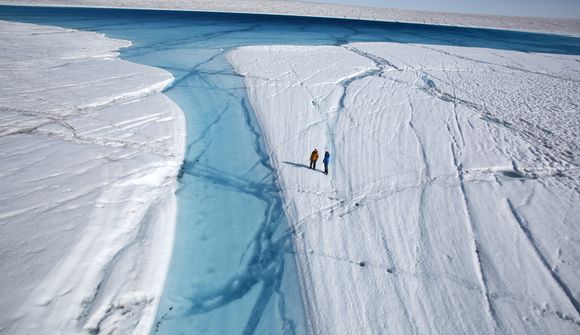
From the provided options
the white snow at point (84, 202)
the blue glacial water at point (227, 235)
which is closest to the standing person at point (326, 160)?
the blue glacial water at point (227, 235)

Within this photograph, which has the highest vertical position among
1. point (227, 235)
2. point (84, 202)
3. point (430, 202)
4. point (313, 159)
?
point (313, 159)

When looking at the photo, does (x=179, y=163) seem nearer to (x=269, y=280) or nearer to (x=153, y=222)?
(x=153, y=222)

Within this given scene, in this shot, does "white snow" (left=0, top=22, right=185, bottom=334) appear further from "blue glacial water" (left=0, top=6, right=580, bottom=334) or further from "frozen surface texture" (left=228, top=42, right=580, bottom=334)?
"frozen surface texture" (left=228, top=42, right=580, bottom=334)

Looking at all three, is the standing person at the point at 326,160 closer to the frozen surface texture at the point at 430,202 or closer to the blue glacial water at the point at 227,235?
the frozen surface texture at the point at 430,202

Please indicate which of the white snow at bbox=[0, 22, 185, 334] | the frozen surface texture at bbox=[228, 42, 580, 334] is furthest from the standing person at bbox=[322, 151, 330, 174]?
the white snow at bbox=[0, 22, 185, 334]

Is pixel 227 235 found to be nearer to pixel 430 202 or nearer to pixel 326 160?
pixel 326 160

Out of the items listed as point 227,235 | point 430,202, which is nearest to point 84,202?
point 227,235
